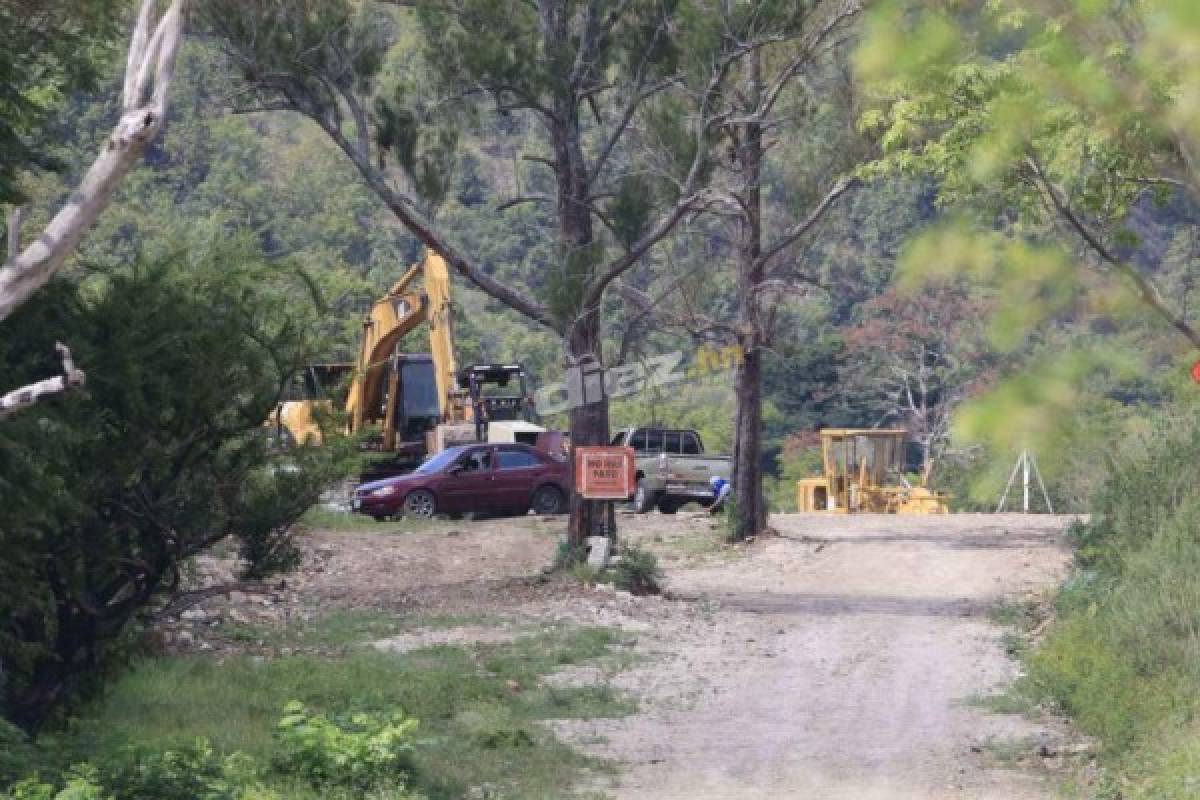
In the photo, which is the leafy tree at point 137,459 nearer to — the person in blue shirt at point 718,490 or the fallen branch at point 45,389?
the fallen branch at point 45,389

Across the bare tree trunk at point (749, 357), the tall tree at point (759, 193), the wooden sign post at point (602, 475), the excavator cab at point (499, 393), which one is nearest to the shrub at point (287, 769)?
the wooden sign post at point (602, 475)

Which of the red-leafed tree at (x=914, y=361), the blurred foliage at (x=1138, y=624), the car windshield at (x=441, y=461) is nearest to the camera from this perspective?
the blurred foliage at (x=1138, y=624)

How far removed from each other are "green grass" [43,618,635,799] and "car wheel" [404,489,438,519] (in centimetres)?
1331

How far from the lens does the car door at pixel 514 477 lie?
106ft

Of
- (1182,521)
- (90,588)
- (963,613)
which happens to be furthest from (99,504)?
(963,613)

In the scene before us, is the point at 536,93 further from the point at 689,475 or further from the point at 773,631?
the point at 689,475

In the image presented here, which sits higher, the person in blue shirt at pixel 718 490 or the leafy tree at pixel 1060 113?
the leafy tree at pixel 1060 113

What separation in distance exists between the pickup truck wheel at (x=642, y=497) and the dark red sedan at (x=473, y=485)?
2.43 metres

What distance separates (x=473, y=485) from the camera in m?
32.0

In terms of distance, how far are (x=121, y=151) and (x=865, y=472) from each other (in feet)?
107

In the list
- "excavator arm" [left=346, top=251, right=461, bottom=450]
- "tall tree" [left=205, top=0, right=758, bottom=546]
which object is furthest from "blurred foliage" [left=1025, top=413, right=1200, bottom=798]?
"excavator arm" [left=346, top=251, right=461, bottom=450]

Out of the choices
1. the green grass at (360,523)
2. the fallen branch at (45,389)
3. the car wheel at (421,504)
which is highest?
the fallen branch at (45,389)

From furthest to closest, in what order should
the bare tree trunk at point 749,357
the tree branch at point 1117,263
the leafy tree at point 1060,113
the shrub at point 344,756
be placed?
1. the bare tree trunk at point 749,357
2. the shrub at point 344,756
3. the tree branch at point 1117,263
4. the leafy tree at point 1060,113

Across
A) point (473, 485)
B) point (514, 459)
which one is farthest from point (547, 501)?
point (473, 485)
